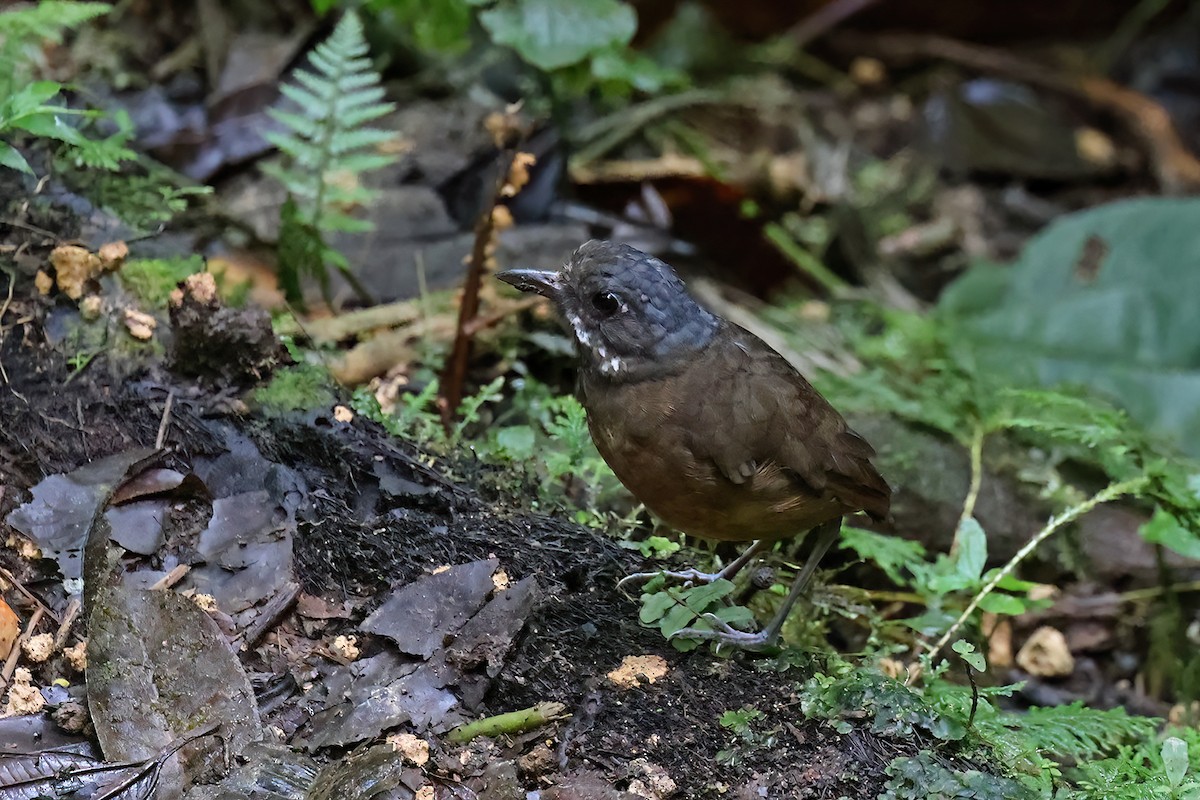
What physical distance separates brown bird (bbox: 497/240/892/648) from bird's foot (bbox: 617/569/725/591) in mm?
218

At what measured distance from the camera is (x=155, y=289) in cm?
Result: 335

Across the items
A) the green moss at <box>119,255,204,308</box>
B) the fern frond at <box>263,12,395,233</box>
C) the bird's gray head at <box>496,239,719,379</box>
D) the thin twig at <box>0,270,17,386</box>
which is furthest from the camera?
the fern frond at <box>263,12,395,233</box>

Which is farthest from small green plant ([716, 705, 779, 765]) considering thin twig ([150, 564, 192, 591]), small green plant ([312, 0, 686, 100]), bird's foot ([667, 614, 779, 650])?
small green plant ([312, 0, 686, 100])

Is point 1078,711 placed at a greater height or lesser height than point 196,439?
lesser

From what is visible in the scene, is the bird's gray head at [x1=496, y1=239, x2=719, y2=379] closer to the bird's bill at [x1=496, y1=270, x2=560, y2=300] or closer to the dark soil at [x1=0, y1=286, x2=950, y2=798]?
the bird's bill at [x1=496, y1=270, x2=560, y2=300]

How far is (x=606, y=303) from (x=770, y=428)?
572 mm

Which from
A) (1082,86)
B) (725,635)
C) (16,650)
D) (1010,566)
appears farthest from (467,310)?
(1082,86)

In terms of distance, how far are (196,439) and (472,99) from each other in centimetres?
328

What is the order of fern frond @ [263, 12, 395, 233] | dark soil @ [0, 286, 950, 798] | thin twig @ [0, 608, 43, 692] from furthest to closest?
fern frond @ [263, 12, 395, 233] → dark soil @ [0, 286, 950, 798] → thin twig @ [0, 608, 43, 692]

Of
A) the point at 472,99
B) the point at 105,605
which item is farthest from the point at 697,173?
the point at 105,605

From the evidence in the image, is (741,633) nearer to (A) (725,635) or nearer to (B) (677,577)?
(A) (725,635)

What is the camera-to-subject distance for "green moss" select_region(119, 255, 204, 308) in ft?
10.9

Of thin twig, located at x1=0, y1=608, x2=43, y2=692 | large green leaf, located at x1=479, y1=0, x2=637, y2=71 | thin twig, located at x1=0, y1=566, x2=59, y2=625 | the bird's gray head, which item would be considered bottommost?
thin twig, located at x1=0, y1=608, x2=43, y2=692

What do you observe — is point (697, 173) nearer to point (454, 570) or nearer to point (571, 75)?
point (571, 75)
